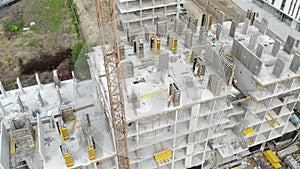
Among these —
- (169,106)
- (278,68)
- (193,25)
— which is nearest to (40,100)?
(169,106)

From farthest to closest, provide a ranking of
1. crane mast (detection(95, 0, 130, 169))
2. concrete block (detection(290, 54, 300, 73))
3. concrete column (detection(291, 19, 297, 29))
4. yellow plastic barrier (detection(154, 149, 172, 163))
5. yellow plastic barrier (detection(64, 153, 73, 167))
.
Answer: concrete column (detection(291, 19, 297, 29))
concrete block (detection(290, 54, 300, 73))
yellow plastic barrier (detection(154, 149, 172, 163))
yellow plastic barrier (detection(64, 153, 73, 167))
crane mast (detection(95, 0, 130, 169))

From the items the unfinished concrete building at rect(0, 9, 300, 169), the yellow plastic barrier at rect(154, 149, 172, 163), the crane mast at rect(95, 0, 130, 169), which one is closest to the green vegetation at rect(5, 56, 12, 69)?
the unfinished concrete building at rect(0, 9, 300, 169)

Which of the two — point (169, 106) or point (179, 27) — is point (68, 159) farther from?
point (179, 27)

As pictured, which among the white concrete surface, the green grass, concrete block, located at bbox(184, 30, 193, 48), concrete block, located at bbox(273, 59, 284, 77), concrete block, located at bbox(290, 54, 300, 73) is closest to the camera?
concrete block, located at bbox(273, 59, 284, 77)

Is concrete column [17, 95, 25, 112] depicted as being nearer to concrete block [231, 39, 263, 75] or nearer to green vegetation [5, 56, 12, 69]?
concrete block [231, 39, 263, 75]

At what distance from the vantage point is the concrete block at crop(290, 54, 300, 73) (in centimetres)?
2569

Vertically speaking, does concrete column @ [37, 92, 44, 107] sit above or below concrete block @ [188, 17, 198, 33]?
below

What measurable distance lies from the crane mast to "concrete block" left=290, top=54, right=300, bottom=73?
16612mm

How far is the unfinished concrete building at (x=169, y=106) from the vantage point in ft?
74.5

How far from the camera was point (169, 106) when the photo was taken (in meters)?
22.4

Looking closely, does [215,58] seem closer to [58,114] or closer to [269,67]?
[269,67]

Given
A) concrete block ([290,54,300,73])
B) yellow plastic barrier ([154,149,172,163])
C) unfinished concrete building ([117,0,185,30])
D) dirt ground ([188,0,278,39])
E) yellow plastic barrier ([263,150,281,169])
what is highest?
concrete block ([290,54,300,73])

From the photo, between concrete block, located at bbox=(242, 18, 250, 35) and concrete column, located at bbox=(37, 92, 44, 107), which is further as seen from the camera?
concrete block, located at bbox=(242, 18, 250, 35)

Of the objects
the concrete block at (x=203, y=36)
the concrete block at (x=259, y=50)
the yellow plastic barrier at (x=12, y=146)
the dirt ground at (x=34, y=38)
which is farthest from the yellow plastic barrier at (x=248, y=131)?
the dirt ground at (x=34, y=38)
